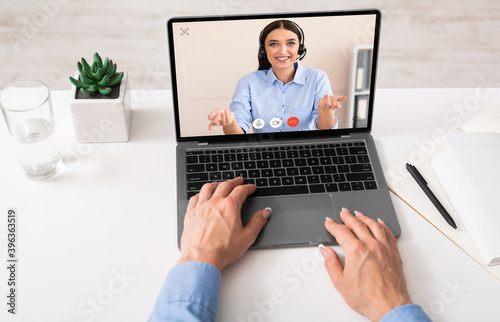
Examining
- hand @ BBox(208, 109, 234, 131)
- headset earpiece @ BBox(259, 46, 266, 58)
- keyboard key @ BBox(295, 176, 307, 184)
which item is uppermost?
headset earpiece @ BBox(259, 46, 266, 58)

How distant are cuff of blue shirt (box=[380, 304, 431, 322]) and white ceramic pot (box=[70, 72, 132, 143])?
2.37ft

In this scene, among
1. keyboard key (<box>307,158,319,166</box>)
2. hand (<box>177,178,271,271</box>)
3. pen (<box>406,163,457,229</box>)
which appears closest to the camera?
hand (<box>177,178,271,271</box>)

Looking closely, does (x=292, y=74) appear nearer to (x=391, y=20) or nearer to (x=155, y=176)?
(x=155, y=176)

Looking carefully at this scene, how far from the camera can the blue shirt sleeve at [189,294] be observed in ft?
3.05

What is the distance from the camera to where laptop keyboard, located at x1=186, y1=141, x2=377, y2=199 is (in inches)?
46.8

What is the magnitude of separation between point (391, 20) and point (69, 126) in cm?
198

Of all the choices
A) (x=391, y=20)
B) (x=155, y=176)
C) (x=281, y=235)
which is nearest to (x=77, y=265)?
(x=155, y=176)

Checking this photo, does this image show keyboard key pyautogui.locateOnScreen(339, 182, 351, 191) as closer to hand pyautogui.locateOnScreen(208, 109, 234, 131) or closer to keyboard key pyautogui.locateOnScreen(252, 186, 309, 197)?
keyboard key pyautogui.locateOnScreen(252, 186, 309, 197)

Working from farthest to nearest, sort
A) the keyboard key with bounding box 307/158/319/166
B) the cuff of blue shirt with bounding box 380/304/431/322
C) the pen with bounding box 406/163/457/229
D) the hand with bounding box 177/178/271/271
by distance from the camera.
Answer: the keyboard key with bounding box 307/158/319/166 < the pen with bounding box 406/163/457/229 < the hand with bounding box 177/178/271/271 < the cuff of blue shirt with bounding box 380/304/431/322

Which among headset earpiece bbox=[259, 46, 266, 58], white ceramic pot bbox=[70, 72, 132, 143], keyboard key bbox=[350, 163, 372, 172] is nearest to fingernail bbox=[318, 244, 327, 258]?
keyboard key bbox=[350, 163, 372, 172]

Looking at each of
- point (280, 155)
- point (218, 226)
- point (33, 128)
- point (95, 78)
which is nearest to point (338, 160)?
point (280, 155)

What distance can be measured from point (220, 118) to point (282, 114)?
14cm

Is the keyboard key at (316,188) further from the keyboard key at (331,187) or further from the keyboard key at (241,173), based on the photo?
the keyboard key at (241,173)

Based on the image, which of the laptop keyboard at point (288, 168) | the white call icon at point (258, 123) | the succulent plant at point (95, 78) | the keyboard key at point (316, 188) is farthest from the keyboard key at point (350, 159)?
the succulent plant at point (95, 78)
